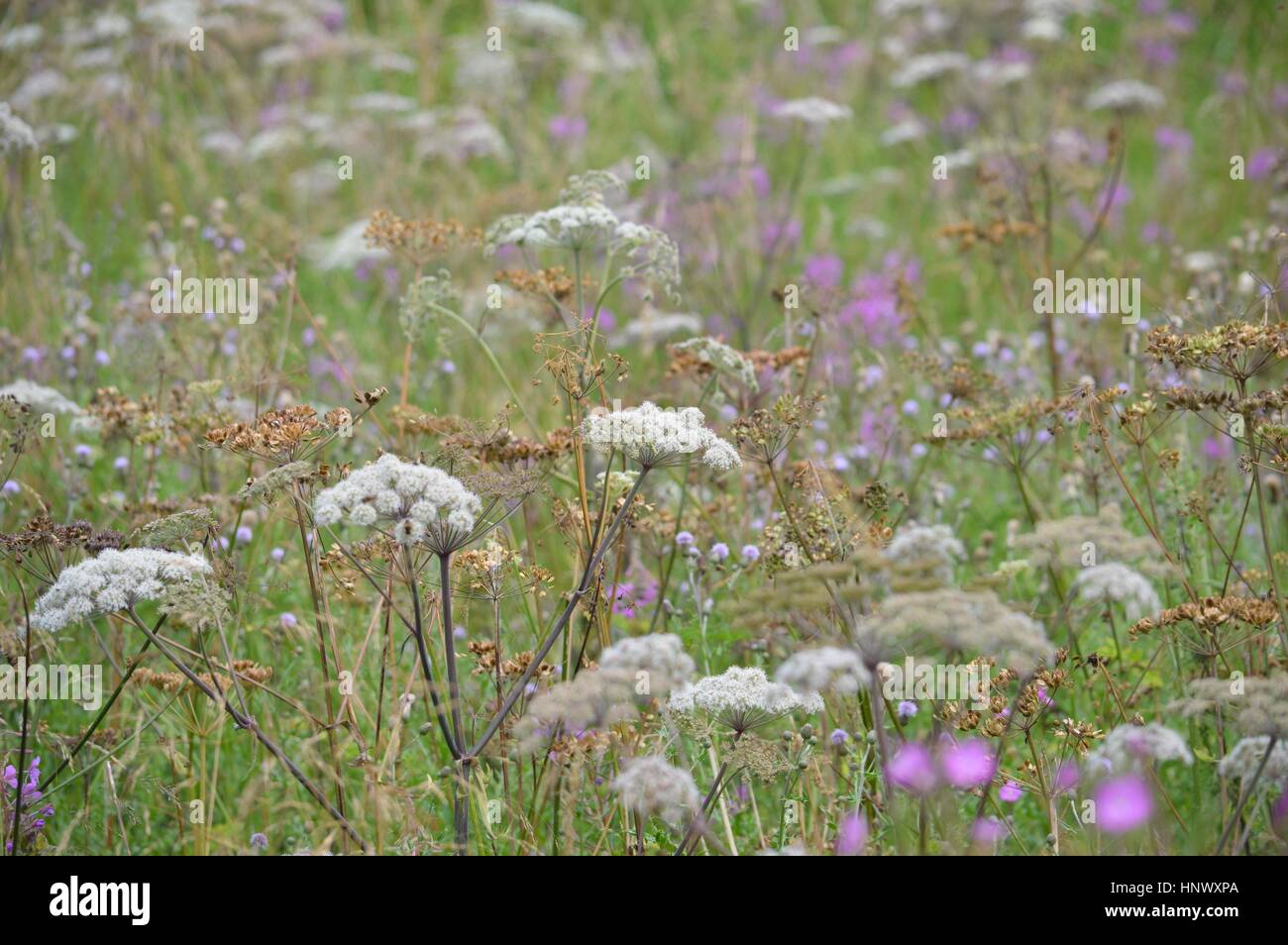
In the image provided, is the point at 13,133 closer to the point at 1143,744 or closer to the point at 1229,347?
the point at 1229,347

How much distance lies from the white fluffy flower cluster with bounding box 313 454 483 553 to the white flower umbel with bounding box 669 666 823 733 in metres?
0.63

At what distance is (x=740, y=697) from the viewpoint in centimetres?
265

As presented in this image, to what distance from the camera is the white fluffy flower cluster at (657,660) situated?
2217 millimetres

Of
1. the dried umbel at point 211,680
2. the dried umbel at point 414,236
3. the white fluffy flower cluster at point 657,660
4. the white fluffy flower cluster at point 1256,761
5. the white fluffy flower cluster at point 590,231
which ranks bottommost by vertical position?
the white fluffy flower cluster at point 1256,761

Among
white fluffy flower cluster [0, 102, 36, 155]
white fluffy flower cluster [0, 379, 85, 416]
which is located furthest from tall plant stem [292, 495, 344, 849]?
white fluffy flower cluster [0, 102, 36, 155]

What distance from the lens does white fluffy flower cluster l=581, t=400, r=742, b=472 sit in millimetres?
2629

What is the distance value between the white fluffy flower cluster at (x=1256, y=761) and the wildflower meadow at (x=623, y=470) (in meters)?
0.01

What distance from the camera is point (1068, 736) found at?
116 inches

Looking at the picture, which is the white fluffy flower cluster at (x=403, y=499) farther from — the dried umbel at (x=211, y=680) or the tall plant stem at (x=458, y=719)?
the dried umbel at (x=211, y=680)

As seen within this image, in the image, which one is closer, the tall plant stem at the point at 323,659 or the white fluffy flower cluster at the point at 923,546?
the white fluffy flower cluster at the point at 923,546

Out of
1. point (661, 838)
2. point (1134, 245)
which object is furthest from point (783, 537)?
point (1134, 245)

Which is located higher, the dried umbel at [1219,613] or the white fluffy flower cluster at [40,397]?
the white fluffy flower cluster at [40,397]

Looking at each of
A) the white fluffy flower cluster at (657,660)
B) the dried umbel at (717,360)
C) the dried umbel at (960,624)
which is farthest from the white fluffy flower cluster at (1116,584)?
the dried umbel at (717,360)
